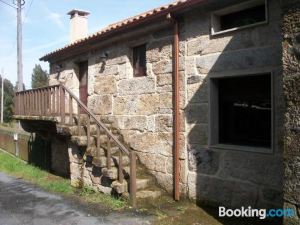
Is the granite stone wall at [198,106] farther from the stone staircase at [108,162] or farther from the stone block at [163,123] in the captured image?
the stone staircase at [108,162]

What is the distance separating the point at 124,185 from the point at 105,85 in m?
3.05

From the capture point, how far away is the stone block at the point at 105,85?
8436mm

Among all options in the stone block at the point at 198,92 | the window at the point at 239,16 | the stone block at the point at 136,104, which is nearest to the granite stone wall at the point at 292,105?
the window at the point at 239,16

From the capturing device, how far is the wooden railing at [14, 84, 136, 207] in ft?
21.4

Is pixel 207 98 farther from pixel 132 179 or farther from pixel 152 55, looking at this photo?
pixel 132 179

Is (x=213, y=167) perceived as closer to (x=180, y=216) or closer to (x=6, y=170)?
(x=180, y=216)

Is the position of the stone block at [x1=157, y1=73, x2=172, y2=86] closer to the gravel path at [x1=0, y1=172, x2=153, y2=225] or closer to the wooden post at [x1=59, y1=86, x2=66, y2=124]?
the wooden post at [x1=59, y1=86, x2=66, y2=124]

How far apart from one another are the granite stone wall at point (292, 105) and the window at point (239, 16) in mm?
1619

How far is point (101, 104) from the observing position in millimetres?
8836

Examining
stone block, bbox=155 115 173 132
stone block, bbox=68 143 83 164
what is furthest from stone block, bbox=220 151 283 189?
stone block, bbox=68 143 83 164

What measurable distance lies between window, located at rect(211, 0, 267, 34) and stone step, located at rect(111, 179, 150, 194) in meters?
3.00

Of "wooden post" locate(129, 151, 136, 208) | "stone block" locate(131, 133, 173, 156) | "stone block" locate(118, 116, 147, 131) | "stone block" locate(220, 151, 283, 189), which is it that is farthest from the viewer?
"stone block" locate(118, 116, 147, 131)

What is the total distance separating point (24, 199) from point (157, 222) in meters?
3.20

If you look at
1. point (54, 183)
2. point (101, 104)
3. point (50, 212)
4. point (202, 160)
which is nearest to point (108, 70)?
point (101, 104)
